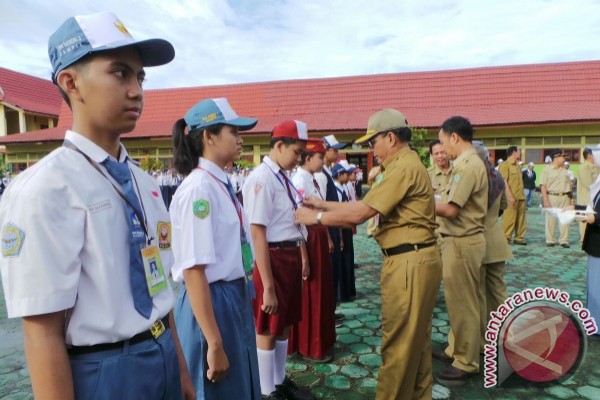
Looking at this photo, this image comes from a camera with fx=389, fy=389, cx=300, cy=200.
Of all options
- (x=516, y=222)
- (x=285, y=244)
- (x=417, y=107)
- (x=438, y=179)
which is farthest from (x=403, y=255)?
(x=417, y=107)

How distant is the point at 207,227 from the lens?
180cm

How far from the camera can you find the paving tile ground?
296cm

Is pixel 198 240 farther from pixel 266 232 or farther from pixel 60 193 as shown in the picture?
pixel 266 232

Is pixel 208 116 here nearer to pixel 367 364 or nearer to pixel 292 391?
pixel 292 391

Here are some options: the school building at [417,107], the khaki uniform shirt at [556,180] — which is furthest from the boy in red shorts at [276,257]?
the school building at [417,107]

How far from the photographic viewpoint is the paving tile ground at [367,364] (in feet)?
9.72

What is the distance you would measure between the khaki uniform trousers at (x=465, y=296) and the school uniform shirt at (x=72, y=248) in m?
2.63

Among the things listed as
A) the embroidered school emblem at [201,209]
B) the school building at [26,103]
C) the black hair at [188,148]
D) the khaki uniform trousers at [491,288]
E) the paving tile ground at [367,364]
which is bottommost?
the paving tile ground at [367,364]

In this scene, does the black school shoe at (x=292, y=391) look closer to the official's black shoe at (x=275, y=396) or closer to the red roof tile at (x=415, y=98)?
the official's black shoe at (x=275, y=396)

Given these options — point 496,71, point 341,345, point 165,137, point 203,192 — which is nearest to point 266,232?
point 203,192

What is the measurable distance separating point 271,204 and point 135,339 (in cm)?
175

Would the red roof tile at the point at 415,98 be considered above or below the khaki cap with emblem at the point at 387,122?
above

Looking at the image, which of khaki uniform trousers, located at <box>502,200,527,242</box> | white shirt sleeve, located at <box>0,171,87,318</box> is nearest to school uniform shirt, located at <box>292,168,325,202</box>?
white shirt sleeve, located at <box>0,171,87,318</box>

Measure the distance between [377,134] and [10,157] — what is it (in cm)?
2835
